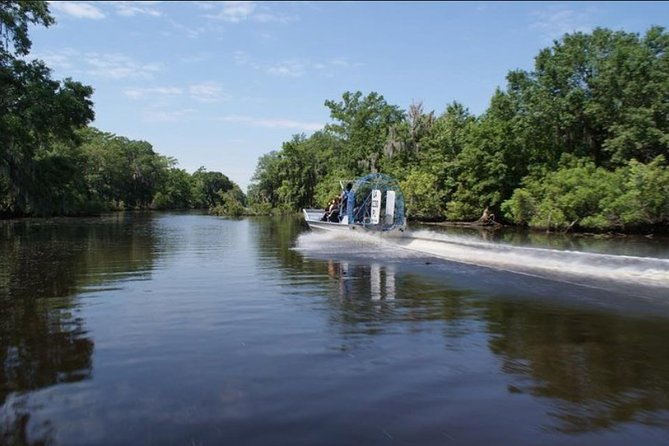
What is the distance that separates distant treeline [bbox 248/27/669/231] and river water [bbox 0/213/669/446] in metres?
23.7

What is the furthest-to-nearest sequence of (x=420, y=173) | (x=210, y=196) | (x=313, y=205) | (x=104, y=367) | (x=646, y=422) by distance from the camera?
(x=210, y=196), (x=313, y=205), (x=420, y=173), (x=104, y=367), (x=646, y=422)

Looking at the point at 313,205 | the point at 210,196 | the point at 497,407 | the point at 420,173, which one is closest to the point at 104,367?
the point at 497,407

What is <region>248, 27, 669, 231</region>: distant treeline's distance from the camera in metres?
35.8

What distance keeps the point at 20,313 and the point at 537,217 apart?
38391 mm

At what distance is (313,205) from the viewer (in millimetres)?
89875

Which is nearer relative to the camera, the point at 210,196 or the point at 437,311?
the point at 437,311

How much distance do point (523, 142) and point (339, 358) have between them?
1719 inches

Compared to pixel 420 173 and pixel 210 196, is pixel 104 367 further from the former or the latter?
pixel 210 196

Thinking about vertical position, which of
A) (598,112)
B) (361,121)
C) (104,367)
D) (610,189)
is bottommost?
(104,367)

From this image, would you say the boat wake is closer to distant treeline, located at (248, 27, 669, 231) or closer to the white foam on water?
the white foam on water

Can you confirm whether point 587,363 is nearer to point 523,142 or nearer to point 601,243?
point 601,243

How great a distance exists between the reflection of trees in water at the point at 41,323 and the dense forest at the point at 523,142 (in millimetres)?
15423

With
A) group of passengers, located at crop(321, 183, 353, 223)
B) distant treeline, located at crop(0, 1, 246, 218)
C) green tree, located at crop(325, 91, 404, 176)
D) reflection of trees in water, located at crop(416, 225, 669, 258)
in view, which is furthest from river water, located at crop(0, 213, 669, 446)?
green tree, located at crop(325, 91, 404, 176)

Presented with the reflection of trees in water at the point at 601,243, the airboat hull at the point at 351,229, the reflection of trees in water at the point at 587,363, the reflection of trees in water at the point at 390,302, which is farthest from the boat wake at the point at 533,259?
the reflection of trees in water at the point at 601,243
